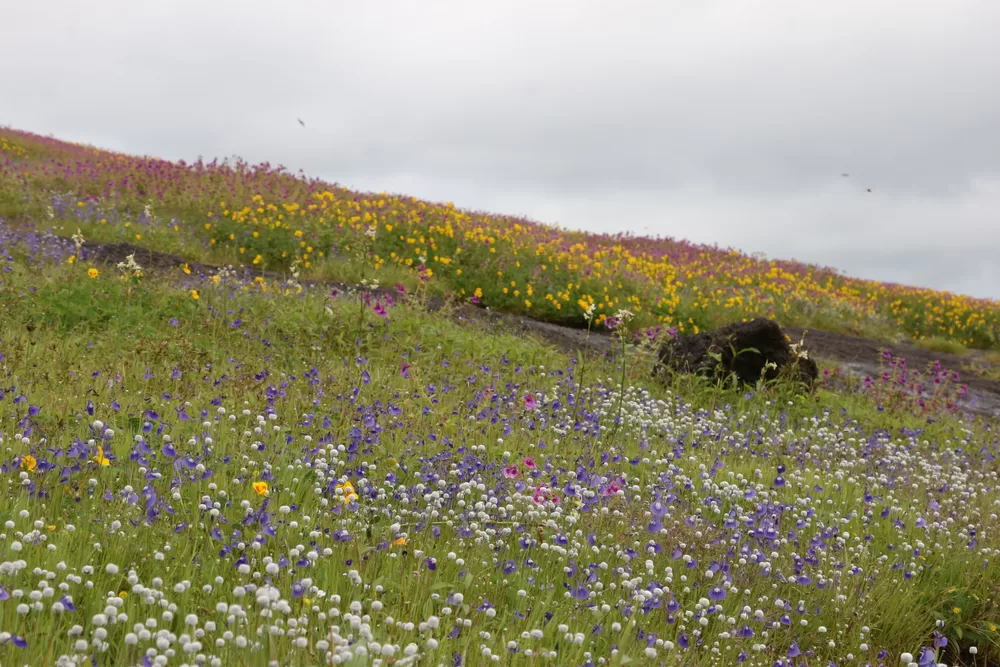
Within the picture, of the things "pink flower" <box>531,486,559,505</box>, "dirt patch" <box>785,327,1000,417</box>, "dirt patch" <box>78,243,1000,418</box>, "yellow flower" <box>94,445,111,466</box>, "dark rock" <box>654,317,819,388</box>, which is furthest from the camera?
"dirt patch" <box>785,327,1000,417</box>

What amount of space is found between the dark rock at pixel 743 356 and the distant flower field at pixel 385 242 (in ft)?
10.9

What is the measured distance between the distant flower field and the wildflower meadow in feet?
12.1

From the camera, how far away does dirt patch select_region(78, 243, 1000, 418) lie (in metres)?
12.2

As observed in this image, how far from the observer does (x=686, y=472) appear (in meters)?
5.89

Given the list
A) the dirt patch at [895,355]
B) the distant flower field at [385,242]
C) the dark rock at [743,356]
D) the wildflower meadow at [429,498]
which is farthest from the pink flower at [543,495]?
the dirt patch at [895,355]

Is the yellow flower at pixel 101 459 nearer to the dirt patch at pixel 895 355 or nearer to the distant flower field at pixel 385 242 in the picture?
the distant flower field at pixel 385 242

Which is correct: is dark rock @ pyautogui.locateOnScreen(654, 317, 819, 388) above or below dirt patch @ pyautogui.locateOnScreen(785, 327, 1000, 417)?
below

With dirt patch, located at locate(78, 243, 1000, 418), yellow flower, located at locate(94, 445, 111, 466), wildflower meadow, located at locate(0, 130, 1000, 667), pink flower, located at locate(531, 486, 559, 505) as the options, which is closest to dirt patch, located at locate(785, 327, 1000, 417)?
dirt patch, located at locate(78, 243, 1000, 418)

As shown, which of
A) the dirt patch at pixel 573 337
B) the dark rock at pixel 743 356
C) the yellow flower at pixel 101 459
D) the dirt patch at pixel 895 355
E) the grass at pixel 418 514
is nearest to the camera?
the grass at pixel 418 514

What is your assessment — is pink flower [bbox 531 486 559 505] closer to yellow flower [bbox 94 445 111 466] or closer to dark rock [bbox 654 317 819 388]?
yellow flower [bbox 94 445 111 466]

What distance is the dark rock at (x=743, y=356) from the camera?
9875 millimetres

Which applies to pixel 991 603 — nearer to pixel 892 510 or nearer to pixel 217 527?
pixel 892 510

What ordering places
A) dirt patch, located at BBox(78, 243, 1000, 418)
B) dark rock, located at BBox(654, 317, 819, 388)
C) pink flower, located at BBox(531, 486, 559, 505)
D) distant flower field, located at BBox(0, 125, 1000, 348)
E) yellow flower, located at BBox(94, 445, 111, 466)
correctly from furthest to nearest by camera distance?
1. distant flower field, located at BBox(0, 125, 1000, 348)
2. dirt patch, located at BBox(78, 243, 1000, 418)
3. dark rock, located at BBox(654, 317, 819, 388)
4. pink flower, located at BBox(531, 486, 559, 505)
5. yellow flower, located at BBox(94, 445, 111, 466)

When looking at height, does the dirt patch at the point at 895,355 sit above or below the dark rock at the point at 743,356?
above
